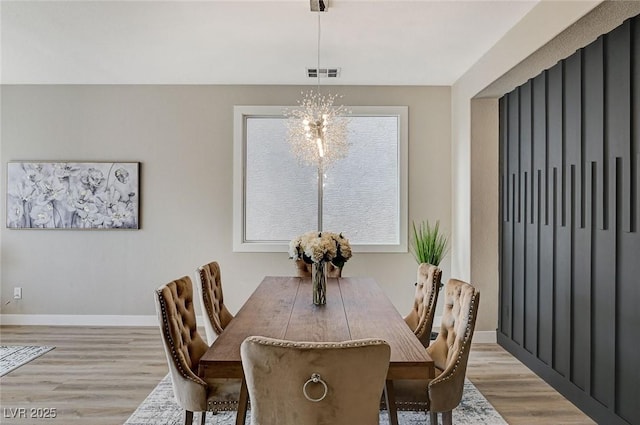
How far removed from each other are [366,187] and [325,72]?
1.32m

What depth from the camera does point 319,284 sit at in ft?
8.80

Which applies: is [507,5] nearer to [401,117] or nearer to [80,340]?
[401,117]

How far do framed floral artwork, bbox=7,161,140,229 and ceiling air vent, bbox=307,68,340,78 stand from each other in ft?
6.95

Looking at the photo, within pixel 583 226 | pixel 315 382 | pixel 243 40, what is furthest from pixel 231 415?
pixel 243 40

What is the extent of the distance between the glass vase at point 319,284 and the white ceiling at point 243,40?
171 cm

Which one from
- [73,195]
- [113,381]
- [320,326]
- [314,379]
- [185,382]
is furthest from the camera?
[73,195]

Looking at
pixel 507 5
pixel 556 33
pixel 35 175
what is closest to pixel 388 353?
pixel 556 33

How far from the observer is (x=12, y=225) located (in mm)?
4988

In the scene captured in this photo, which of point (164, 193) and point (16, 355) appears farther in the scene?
point (164, 193)

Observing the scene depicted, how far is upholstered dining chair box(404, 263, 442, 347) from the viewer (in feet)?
9.16

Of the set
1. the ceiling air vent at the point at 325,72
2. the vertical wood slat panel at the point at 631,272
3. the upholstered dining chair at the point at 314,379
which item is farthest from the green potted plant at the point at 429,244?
the upholstered dining chair at the point at 314,379

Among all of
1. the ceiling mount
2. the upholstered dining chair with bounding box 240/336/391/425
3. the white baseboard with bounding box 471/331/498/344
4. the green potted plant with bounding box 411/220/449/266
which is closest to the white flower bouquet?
the upholstered dining chair with bounding box 240/336/391/425

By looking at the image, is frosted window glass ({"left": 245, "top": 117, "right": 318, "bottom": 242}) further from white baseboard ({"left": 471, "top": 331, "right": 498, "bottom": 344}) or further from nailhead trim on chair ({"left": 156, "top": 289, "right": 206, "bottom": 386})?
nailhead trim on chair ({"left": 156, "top": 289, "right": 206, "bottom": 386})

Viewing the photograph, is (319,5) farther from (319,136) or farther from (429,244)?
(429,244)
